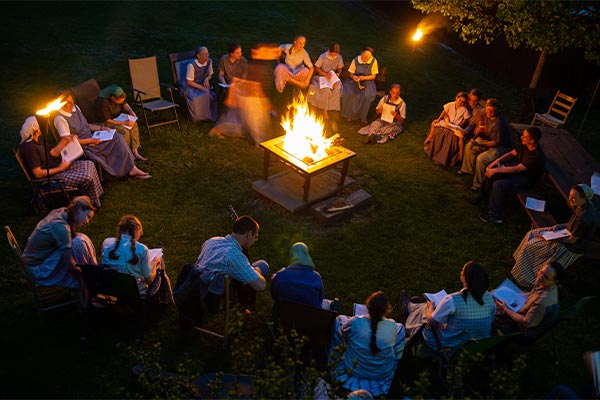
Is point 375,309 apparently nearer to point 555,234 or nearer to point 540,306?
point 540,306

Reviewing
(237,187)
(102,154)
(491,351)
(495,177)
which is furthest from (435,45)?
(491,351)

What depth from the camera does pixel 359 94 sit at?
10.8 m

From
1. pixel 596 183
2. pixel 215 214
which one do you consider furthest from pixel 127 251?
pixel 596 183

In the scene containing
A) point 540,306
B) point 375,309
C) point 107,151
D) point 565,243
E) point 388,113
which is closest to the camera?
point 375,309

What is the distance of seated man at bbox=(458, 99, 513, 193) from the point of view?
8656 millimetres

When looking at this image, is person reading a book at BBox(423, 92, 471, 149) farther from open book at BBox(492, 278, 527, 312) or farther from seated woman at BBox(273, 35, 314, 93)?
open book at BBox(492, 278, 527, 312)

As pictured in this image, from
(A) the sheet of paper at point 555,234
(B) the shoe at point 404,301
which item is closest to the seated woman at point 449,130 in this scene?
(A) the sheet of paper at point 555,234

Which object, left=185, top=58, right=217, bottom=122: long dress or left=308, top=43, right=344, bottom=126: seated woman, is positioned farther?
left=308, top=43, right=344, bottom=126: seated woman

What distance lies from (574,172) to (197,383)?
7.06 m

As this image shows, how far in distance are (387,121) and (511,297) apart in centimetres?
558

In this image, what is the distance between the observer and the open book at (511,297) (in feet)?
18.5

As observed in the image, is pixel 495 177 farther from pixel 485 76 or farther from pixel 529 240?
pixel 485 76

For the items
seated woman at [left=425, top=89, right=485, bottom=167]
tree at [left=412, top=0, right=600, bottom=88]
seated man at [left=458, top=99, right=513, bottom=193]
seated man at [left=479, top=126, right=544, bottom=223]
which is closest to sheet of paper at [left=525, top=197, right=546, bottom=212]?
seated man at [left=479, top=126, right=544, bottom=223]

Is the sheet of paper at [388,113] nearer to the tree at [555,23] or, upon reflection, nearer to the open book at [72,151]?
the tree at [555,23]
